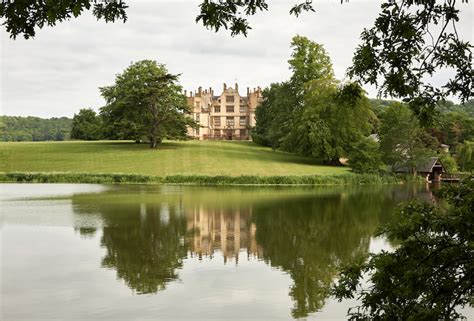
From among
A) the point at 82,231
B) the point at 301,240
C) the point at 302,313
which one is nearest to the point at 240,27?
the point at 302,313

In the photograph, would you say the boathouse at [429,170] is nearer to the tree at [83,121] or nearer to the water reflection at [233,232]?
the water reflection at [233,232]

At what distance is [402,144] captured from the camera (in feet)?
188

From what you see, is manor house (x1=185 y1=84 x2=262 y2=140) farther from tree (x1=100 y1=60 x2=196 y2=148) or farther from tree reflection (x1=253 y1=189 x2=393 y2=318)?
tree reflection (x1=253 y1=189 x2=393 y2=318)

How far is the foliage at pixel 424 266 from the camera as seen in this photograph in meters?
5.27

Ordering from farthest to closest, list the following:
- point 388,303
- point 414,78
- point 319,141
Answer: point 319,141 → point 414,78 → point 388,303

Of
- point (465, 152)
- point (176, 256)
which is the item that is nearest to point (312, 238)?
point (176, 256)

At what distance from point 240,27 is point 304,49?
55069 mm

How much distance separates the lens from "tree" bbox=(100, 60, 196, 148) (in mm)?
61312

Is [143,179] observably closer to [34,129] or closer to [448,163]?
[448,163]

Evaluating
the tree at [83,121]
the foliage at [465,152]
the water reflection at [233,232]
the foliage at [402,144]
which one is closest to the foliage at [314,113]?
the foliage at [402,144]

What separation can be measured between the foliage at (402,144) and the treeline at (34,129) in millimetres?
88404

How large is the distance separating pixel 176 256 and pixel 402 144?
4766 cm

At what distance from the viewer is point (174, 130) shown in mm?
62781

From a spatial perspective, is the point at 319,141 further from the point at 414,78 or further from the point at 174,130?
the point at 414,78
